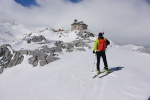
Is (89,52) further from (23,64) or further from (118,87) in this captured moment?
(118,87)

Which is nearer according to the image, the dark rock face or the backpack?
the backpack

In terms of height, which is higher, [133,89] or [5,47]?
[5,47]

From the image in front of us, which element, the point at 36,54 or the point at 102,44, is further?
the point at 36,54

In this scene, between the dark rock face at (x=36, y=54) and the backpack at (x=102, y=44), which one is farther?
the dark rock face at (x=36, y=54)

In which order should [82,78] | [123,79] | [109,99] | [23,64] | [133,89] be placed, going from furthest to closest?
[23,64] → [82,78] → [123,79] → [133,89] → [109,99]

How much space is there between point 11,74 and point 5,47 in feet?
33.5

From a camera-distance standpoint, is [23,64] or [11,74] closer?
[11,74]

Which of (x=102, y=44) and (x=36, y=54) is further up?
(x=102, y=44)

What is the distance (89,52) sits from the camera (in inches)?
→ 1312

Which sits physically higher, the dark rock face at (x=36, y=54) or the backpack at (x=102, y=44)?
the backpack at (x=102, y=44)

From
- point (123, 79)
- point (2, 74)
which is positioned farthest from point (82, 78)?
point (2, 74)

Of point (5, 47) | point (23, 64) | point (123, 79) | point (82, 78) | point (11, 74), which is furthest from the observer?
point (5, 47)

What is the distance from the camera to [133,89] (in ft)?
46.4

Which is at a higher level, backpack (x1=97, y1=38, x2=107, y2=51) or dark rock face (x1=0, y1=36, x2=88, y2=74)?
backpack (x1=97, y1=38, x2=107, y2=51)
